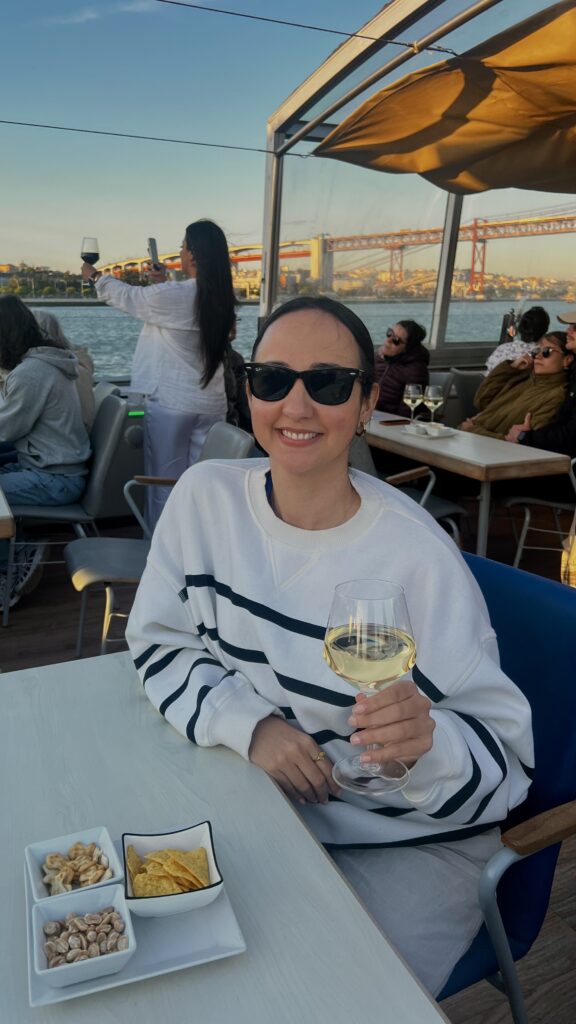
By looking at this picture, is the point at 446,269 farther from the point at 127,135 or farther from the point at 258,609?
the point at 258,609

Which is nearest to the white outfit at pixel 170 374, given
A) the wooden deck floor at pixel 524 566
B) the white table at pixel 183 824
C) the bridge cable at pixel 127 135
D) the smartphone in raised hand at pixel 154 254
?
the smartphone in raised hand at pixel 154 254

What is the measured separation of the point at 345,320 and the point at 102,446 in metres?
2.45

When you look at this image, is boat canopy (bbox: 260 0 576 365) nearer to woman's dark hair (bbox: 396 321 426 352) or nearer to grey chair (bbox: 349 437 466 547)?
woman's dark hair (bbox: 396 321 426 352)

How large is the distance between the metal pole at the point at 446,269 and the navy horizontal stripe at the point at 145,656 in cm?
692

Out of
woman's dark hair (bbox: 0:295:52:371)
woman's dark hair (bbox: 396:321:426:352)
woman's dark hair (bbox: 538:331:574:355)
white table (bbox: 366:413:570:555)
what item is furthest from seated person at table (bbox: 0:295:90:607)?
woman's dark hair (bbox: 538:331:574:355)

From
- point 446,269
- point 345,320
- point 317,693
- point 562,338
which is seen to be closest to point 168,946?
point 317,693

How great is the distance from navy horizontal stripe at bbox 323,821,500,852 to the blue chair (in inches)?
→ 2.0

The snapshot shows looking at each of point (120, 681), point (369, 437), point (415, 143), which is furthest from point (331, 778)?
point (415, 143)

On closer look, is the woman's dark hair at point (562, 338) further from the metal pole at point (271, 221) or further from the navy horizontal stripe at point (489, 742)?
the navy horizontal stripe at point (489, 742)

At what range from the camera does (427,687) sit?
1034 millimetres

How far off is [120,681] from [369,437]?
3.04 metres

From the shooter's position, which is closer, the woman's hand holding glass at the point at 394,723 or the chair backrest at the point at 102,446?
the woman's hand holding glass at the point at 394,723

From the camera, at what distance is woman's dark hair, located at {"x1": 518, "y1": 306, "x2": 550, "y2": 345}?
5605 millimetres

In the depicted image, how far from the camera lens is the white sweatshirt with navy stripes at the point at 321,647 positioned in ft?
3.30
